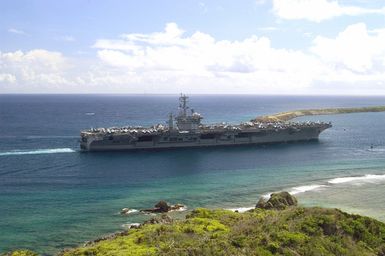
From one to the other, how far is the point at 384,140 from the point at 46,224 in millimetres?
87950

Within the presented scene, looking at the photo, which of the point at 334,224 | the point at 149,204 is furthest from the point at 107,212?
the point at 334,224

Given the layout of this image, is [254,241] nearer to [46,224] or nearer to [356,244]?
[356,244]

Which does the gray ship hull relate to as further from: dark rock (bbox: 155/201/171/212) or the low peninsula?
the low peninsula

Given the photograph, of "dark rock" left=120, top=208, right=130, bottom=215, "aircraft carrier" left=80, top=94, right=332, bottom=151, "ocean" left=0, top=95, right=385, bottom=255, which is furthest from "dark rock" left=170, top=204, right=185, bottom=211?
"aircraft carrier" left=80, top=94, right=332, bottom=151

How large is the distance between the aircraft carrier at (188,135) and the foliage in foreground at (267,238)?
57764 mm

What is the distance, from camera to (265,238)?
28359mm

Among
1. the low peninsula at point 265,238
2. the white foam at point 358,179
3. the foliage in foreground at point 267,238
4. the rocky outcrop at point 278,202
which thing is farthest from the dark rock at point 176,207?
the white foam at point 358,179

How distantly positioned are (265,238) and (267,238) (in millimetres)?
121

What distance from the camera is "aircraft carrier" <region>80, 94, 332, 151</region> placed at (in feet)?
299

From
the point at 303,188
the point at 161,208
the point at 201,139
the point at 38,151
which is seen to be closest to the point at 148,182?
the point at 161,208

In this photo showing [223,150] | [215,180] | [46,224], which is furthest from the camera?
[223,150]

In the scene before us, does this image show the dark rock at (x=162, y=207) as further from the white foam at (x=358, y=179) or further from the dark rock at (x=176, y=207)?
the white foam at (x=358, y=179)

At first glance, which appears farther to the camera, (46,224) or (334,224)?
(46,224)

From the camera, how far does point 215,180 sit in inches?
2544
